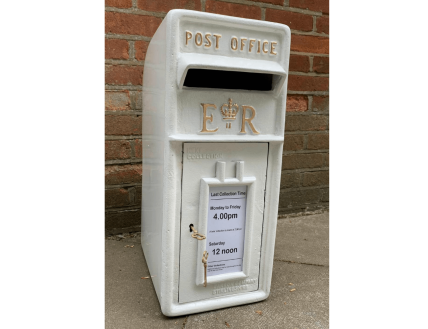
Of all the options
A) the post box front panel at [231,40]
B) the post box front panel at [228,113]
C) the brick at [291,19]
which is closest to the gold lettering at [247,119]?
the post box front panel at [228,113]

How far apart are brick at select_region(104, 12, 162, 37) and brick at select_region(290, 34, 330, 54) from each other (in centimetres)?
77

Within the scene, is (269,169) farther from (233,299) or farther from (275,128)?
(233,299)

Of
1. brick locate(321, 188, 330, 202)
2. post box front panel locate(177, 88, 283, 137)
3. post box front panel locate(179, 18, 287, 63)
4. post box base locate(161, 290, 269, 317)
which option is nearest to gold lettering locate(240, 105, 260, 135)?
post box front panel locate(177, 88, 283, 137)

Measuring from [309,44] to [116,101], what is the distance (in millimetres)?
1142

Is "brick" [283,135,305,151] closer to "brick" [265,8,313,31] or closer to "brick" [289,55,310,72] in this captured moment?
"brick" [289,55,310,72]

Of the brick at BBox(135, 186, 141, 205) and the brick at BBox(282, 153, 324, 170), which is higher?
the brick at BBox(282, 153, 324, 170)

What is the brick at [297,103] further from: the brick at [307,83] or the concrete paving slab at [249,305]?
the concrete paving slab at [249,305]

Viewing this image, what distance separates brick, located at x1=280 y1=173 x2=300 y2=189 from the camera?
1.90 meters

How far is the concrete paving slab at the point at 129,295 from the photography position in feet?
3.23

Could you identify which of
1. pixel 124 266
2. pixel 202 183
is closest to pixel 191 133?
pixel 202 183

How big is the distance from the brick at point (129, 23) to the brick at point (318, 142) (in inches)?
43.3

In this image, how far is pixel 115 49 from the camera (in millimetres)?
1476

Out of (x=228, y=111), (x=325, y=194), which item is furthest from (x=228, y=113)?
(x=325, y=194)

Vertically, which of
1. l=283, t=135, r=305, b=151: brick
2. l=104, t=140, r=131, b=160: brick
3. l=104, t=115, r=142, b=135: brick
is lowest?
l=104, t=140, r=131, b=160: brick
